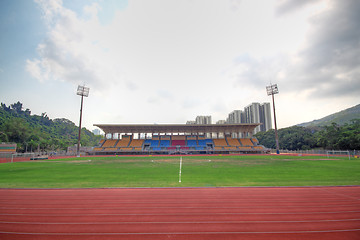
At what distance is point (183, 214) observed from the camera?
5953mm

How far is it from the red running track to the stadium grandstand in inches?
1828

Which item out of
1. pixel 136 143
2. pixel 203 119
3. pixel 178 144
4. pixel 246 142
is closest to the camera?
pixel 246 142

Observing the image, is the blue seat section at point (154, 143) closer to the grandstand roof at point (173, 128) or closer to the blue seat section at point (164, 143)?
the blue seat section at point (164, 143)

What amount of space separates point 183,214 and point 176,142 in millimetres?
56919

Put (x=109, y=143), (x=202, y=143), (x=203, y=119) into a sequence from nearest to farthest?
(x=109, y=143) < (x=202, y=143) < (x=203, y=119)

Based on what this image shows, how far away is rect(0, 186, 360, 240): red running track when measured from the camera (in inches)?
185

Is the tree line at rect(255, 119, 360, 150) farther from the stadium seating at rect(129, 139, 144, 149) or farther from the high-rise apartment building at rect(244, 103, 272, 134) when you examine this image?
the stadium seating at rect(129, 139, 144, 149)

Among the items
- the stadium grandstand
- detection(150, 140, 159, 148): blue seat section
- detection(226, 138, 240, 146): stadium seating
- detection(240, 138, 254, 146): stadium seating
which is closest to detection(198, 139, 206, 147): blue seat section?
the stadium grandstand

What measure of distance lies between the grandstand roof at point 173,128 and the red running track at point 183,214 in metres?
48.2

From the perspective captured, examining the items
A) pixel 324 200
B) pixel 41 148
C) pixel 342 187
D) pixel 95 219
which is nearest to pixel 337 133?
pixel 342 187

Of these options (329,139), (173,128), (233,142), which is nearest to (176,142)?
(173,128)

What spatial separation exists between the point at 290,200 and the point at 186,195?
4635mm

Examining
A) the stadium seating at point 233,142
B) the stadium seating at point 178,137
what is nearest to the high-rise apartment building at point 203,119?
the stadium seating at point 178,137

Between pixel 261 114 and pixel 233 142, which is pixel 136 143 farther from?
pixel 261 114
